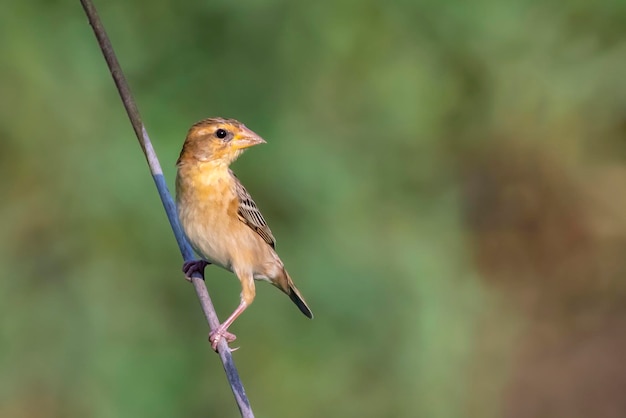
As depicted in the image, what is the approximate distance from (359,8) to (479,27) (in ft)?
3.02

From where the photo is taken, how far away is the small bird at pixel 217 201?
17.2ft

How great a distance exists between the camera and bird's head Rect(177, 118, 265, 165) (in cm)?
523

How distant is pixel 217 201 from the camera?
5359 mm

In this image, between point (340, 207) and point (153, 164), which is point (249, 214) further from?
point (340, 207)

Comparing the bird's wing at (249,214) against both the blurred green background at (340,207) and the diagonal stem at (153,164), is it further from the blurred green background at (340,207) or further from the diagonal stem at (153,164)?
the blurred green background at (340,207)

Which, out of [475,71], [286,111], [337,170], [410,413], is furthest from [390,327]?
[475,71]

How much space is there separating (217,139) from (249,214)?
504 mm

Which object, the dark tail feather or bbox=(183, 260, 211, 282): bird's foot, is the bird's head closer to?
bbox=(183, 260, 211, 282): bird's foot

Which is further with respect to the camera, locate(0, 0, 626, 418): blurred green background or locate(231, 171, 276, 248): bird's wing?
locate(0, 0, 626, 418): blurred green background

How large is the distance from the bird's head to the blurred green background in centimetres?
162

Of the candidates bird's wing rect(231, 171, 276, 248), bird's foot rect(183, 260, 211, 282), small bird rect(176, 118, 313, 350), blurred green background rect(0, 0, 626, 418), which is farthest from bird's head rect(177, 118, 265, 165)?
blurred green background rect(0, 0, 626, 418)

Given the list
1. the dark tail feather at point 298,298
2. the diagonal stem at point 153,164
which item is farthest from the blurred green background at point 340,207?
the diagonal stem at point 153,164

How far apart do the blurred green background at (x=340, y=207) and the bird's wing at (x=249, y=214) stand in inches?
44.1

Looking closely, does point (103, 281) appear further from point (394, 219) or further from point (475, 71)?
point (475, 71)
